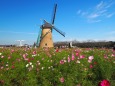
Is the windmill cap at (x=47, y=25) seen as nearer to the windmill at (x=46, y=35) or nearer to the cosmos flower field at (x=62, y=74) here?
the windmill at (x=46, y=35)

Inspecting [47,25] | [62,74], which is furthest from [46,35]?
[62,74]

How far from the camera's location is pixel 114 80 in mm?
7375

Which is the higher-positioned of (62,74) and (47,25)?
(47,25)

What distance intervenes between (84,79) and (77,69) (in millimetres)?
474

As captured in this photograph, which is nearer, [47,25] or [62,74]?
[62,74]

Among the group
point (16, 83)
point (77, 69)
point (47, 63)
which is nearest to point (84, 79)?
point (77, 69)

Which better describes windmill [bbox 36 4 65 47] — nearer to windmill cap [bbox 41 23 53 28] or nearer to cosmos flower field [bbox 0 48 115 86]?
windmill cap [bbox 41 23 53 28]

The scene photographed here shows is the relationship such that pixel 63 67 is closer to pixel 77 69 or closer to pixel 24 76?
pixel 77 69

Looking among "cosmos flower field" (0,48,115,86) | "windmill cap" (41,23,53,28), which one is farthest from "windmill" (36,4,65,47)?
"cosmos flower field" (0,48,115,86)

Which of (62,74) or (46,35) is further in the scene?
(46,35)

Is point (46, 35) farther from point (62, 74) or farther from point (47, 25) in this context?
point (62, 74)

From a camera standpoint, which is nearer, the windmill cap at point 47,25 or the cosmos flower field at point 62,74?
the cosmos flower field at point 62,74

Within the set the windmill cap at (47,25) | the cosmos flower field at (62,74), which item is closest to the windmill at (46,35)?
the windmill cap at (47,25)

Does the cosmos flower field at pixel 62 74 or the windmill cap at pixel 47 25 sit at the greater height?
the windmill cap at pixel 47 25
